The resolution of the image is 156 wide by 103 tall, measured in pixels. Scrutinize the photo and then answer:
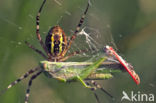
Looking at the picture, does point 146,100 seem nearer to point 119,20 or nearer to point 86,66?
point 119,20

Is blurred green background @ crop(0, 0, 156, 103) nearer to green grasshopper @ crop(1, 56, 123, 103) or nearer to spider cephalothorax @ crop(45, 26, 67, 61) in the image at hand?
spider cephalothorax @ crop(45, 26, 67, 61)

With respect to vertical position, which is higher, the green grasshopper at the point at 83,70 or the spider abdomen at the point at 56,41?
the spider abdomen at the point at 56,41

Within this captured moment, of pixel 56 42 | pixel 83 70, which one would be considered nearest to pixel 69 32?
pixel 56 42

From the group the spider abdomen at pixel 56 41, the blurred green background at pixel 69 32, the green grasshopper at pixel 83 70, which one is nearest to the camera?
the green grasshopper at pixel 83 70

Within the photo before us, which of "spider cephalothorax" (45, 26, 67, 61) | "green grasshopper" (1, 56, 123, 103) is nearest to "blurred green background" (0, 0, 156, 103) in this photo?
"spider cephalothorax" (45, 26, 67, 61)

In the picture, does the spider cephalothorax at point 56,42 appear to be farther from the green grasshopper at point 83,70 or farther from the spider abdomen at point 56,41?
the green grasshopper at point 83,70

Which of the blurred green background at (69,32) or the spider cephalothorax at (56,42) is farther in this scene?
the blurred green background at (69,32)

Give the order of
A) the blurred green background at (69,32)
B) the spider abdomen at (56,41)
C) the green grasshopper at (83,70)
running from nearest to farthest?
1. the green grasshopper at (83,70)
2. the spider abdomen at (56,41)
3. the blurred green background at (69,32)

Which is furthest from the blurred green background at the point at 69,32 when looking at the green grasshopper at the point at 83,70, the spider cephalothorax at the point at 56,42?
the green grasshopper at the point at 83,70
